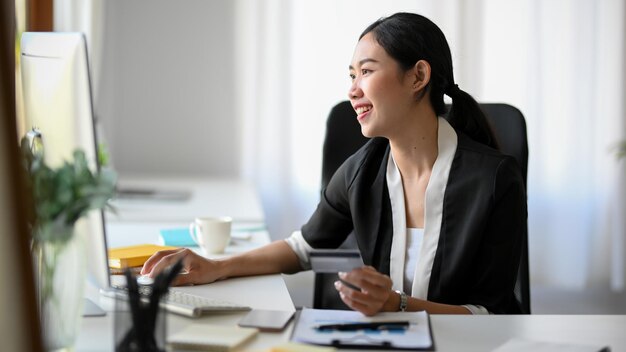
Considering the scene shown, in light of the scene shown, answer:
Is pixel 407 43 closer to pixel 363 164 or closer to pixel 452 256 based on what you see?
pixel 363 164

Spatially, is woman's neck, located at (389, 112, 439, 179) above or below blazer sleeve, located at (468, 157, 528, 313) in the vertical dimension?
above

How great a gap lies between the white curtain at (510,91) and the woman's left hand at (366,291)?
2783mm

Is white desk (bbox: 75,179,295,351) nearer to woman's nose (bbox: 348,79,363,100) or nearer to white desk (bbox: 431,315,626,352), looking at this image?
white desk (bbox: 431,315,626,352)

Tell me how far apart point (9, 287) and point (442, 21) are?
368 cm

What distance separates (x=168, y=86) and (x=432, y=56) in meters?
2.45

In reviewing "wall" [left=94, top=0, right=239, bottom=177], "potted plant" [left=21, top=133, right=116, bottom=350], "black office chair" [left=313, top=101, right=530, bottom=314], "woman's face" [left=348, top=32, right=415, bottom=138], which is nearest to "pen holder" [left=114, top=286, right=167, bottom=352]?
"potted plant" [left=21, top=133, right=116, bottom=350]

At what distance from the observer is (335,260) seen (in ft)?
6.14

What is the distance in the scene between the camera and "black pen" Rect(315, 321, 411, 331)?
1.33 m

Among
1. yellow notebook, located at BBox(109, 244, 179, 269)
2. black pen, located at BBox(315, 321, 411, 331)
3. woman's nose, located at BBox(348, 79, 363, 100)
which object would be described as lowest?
yellow notebook, located at BBox(109, 244, 179, 269)

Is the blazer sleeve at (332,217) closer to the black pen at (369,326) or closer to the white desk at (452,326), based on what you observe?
the white desk at (452,326)

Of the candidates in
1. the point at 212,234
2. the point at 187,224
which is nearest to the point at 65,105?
the point at 212,234

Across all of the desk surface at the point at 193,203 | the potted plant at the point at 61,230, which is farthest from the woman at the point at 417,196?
the desk surface at the point at 193,203

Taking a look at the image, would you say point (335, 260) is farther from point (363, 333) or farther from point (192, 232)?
point (363, 333)

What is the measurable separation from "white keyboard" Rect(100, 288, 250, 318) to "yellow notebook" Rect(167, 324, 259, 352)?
7 centimetres
